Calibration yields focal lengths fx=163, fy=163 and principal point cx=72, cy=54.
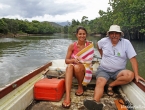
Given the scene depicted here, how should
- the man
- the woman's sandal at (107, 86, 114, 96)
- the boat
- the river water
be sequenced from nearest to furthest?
the boat, the man, the woman's sandal at (107, 86, 114, 96), the river water

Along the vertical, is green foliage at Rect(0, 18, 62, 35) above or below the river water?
above

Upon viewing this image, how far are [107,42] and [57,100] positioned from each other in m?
1.31

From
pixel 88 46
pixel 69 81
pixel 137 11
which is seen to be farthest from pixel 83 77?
pixel 137 11

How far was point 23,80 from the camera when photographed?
2445mm

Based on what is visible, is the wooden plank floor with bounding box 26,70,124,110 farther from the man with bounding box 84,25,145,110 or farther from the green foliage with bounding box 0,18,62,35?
the green foliage with bounding box 0,18,62,35

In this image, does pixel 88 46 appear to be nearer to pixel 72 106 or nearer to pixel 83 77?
pixel 83 77

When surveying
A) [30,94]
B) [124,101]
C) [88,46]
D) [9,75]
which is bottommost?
Answer: [9,75]

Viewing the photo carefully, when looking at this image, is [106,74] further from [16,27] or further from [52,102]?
[16,27]

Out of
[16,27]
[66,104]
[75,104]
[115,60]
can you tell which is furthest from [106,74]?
[16,27]

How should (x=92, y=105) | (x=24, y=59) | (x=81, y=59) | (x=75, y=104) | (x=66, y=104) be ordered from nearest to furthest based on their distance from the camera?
(x=92, y=105)
(x=66, y=104)
(x=75, y=104)
(x=81, y=59)
(x=24, y=59)

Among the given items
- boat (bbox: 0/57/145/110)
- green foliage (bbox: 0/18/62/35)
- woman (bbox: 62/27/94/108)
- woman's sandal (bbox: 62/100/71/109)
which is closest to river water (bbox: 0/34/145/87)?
boat (bbox: 0/57/145/110)

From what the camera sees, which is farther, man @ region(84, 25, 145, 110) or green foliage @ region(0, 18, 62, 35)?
green foliage @ region(0, 18, 62, 35)

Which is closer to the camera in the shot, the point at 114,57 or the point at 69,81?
the point at 69,81

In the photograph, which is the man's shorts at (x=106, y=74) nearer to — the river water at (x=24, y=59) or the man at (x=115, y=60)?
the man at (x=115, y=60)
